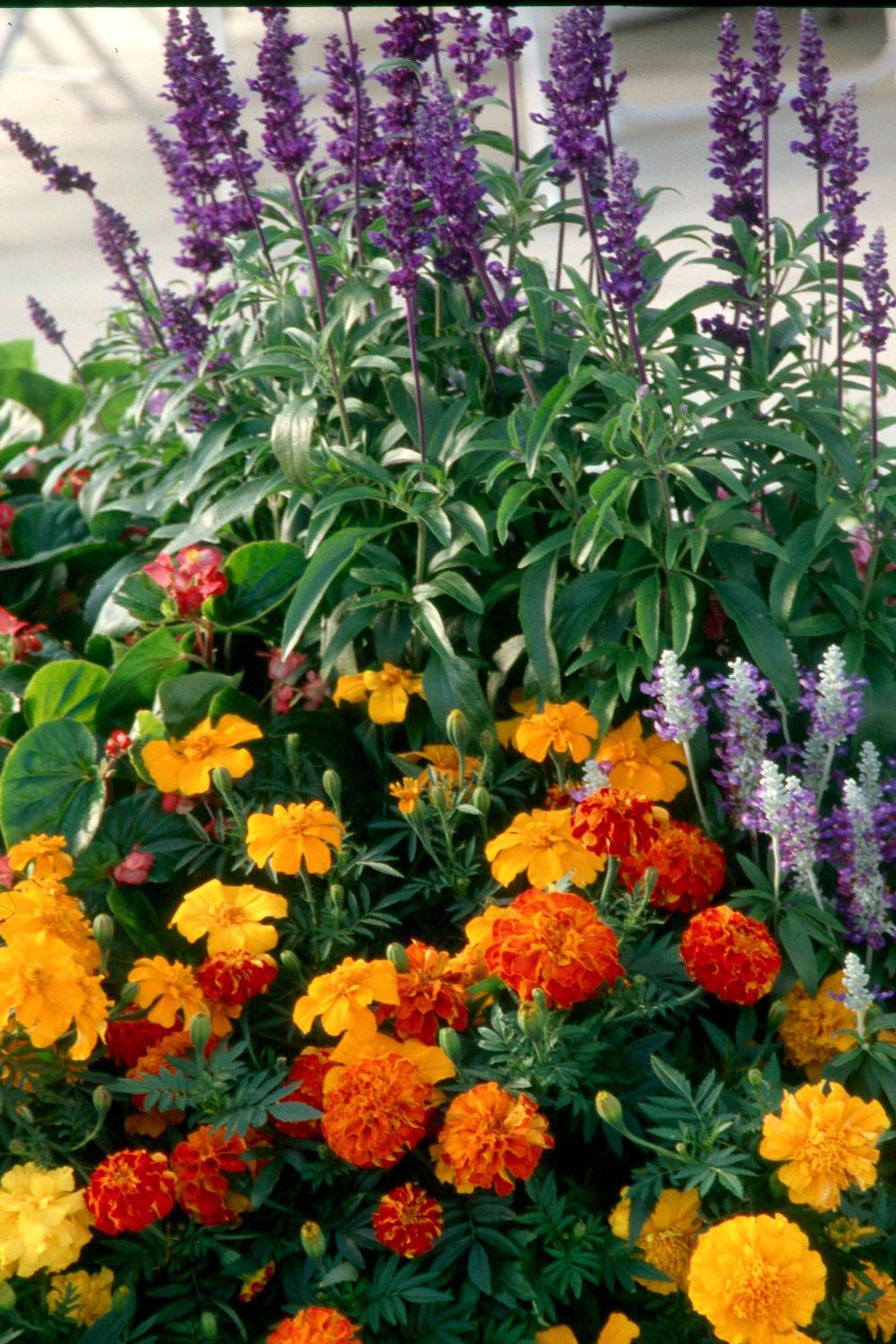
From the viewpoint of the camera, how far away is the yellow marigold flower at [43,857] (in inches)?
69.2

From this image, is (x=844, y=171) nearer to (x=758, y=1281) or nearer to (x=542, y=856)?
(x=542, y=856)

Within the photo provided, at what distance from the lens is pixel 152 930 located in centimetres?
188

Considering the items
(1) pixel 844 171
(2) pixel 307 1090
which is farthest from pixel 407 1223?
(1) pixel 844 171

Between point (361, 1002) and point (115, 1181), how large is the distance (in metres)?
0.30

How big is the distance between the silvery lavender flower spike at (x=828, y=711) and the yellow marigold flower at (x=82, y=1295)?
0.98 meters

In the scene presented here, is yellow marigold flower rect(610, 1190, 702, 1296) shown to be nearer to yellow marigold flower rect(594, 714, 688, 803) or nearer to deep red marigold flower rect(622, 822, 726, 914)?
deep red marigold flower rect(622, 822, 726, 914)

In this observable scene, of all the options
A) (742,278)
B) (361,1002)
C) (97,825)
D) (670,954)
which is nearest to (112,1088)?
(361,1002)

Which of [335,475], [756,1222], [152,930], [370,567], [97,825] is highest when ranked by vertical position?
[335,475]

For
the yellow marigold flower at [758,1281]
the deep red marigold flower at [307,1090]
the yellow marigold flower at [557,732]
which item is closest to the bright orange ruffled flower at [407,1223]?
the deep red marigold flower at [307,1090]

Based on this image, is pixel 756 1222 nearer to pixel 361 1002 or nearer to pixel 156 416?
pixel 361 1002

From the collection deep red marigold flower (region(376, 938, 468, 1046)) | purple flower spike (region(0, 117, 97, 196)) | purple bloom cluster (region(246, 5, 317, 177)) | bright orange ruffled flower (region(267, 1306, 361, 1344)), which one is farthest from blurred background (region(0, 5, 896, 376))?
bright orange ruffled flower (region(267, 1306, 361, 1344))

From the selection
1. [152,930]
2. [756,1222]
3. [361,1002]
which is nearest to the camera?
→ [756,1222]

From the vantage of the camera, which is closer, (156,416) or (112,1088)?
(112,1088)

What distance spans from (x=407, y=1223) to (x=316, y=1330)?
13 cm
